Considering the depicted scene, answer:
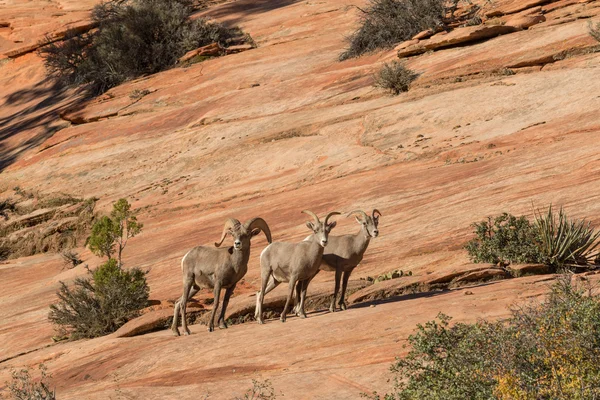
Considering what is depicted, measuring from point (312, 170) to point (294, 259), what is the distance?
819 cm

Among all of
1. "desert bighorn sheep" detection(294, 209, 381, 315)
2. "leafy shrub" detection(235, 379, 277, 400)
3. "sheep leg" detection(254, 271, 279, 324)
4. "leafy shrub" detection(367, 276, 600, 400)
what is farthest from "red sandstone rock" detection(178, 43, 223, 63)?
"leafy shrub" detection(367, 276, 600, 400)

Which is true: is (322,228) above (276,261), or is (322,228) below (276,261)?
above

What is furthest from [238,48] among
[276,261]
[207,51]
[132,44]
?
[276,261]

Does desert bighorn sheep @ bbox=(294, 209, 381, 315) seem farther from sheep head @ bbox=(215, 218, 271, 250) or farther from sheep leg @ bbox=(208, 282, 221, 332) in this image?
sheep leg @ bbox=(208, 282, 221, 332)

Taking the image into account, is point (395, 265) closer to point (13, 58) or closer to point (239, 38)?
point (239, 38)

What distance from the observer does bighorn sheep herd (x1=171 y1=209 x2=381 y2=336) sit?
12125mm

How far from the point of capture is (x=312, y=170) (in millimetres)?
20203

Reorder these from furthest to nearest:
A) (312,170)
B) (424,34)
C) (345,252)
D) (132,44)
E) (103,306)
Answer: (132,44), (424,34), (312,170), (103,306), (345,252)

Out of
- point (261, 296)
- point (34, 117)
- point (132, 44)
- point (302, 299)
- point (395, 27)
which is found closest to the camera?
point (302, 299)

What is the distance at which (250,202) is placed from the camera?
64.6 ft

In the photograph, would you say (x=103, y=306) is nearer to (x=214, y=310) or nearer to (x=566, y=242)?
(x=214, y=310)

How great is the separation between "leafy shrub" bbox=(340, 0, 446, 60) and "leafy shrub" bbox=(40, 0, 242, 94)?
796 centimetres

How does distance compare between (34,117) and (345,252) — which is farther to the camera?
(34,117)

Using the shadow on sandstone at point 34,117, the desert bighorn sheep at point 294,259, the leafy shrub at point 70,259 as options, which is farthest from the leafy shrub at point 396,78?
the shadow on sandstone at point 34,117
